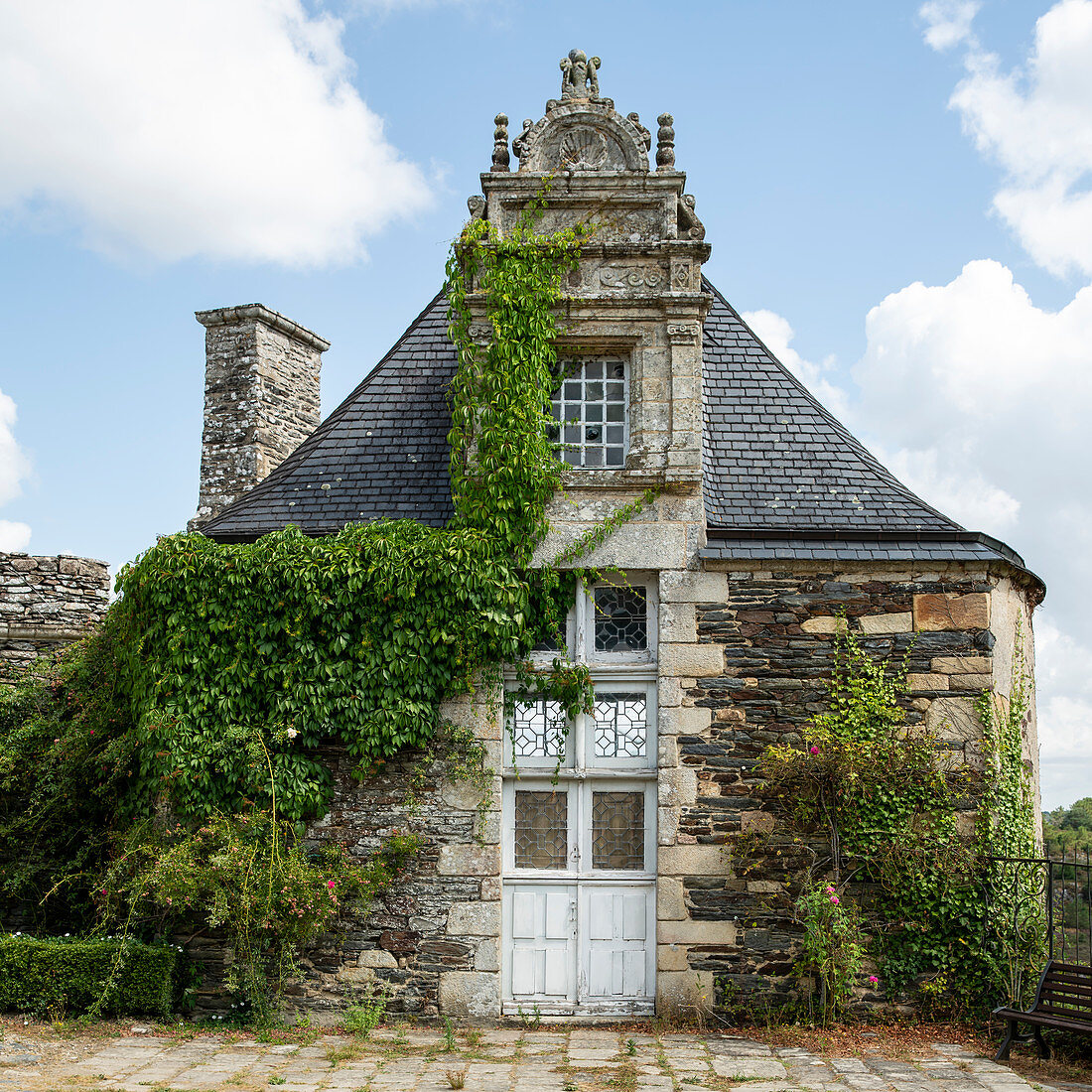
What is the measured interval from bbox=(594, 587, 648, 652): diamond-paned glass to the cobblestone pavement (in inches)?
113

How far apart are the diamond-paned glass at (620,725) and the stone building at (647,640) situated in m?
0.02

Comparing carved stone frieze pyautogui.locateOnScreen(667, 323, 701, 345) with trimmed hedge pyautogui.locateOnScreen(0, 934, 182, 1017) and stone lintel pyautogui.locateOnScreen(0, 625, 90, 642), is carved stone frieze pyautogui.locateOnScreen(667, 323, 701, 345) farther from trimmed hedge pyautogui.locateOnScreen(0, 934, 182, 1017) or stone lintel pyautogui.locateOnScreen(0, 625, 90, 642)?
stone lintel pyautogui.locateOnScreen(0, 625, 90, 642)

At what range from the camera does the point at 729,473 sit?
8.71m

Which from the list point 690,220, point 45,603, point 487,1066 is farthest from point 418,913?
point 690,220

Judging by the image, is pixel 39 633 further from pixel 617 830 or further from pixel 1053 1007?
pixel 1053 1007

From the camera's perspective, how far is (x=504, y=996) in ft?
25.9

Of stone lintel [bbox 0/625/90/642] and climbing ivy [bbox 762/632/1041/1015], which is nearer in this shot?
climbing ivy [bbox 762/632/1041/1015]

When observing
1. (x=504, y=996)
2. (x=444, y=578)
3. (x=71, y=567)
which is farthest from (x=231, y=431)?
(x=504, y=996)

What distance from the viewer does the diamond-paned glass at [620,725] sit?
816 centimetres

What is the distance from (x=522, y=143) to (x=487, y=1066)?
7.01 metres

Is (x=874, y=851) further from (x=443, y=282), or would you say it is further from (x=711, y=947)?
(x=443, y=282)

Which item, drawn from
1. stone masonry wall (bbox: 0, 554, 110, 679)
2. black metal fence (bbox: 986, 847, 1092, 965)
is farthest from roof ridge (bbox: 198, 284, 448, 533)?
black metal fence (bbox: 986, 847, 1092, 965)

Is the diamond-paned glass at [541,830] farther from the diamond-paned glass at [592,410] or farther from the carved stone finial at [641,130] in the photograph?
the carved stone finial at [641,130]

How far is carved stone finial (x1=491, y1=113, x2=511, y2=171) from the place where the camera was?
342 inches
